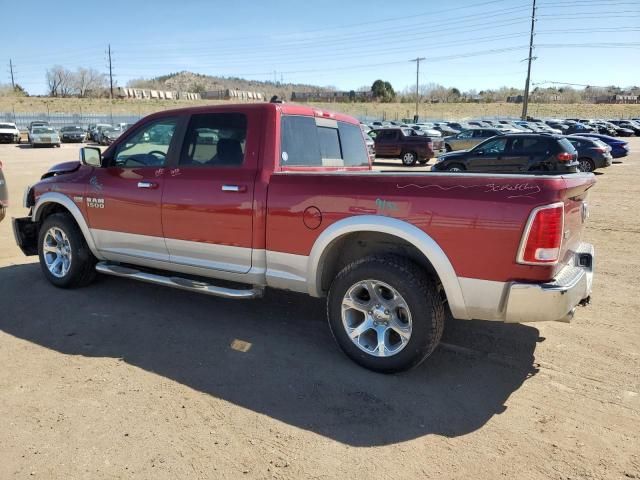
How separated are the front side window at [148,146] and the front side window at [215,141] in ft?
0.84

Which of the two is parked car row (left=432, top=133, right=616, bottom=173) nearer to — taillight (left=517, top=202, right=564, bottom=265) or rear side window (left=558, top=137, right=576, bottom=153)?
rear side window (left=558, top=137, right=576, bottom=153)

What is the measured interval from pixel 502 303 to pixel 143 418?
7.93 feet

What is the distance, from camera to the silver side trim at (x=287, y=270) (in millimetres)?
3998

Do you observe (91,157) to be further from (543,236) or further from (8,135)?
(8,135)

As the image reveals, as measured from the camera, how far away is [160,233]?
4762 mm

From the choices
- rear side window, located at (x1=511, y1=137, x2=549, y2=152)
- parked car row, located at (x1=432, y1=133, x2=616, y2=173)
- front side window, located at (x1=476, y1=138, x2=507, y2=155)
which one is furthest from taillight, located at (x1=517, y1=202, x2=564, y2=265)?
front side window, located at (x1=476, y1=138, x2=507, y2=155)

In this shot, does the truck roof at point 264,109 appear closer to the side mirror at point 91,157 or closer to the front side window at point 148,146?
the front side window at point 148,146

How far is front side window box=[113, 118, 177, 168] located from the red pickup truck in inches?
0.6

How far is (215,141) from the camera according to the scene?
14.8ft

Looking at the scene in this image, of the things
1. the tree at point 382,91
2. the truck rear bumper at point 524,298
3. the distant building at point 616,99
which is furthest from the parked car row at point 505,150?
the distant building at point 616,99

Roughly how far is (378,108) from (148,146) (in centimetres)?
9724

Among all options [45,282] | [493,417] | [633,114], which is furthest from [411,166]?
[633,114]

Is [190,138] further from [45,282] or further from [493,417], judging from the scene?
[493,417]

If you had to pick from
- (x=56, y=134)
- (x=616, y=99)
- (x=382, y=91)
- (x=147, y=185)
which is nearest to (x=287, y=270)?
(x=147, y=185)
